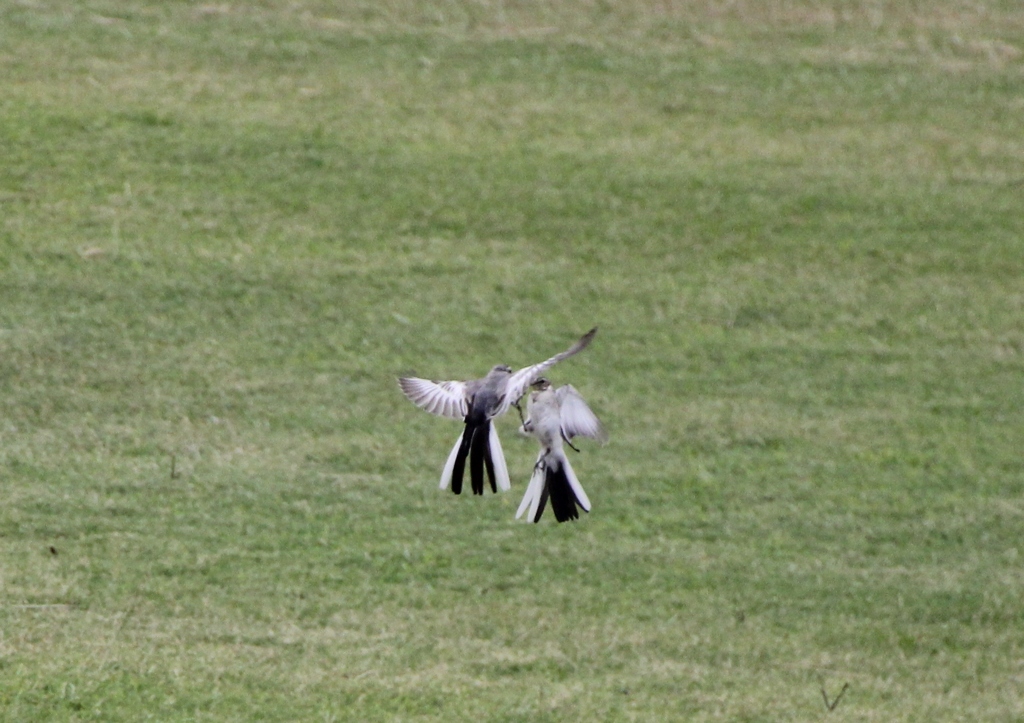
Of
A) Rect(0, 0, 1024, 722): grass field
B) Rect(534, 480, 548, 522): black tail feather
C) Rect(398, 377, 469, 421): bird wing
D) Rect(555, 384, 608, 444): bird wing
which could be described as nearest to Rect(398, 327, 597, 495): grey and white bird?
Rect(398, 377, 469, 421): bird wing

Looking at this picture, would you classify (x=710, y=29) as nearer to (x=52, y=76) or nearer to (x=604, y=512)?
(x=52, y=76)

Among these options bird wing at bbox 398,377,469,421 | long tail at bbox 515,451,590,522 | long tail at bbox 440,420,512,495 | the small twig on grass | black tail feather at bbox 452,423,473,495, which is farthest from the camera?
the small twig on grass

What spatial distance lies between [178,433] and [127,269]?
67.1 inches

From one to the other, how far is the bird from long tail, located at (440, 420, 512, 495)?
0.68ft

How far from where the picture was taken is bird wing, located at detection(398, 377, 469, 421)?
13.8ft

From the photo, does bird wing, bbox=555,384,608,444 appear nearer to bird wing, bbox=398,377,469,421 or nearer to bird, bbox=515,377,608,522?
bird, bbox=515,377,608,522

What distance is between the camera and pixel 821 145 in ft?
37.4

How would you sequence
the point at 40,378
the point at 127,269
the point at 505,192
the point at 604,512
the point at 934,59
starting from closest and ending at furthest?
the point at 604,512
the point at 40,378
the point at 127,269
the point at 505,192
the point at 934,59

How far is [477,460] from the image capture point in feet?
13.2

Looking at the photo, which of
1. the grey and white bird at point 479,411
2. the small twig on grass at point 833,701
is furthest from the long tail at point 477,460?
the small twig on grass at point 833,701

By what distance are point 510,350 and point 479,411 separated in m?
4.93

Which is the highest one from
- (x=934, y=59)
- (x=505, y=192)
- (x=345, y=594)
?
(x=934, y=59)

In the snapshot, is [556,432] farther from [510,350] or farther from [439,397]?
[510,350]

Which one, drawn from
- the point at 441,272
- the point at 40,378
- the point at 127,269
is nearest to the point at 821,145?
the point at 441,272
